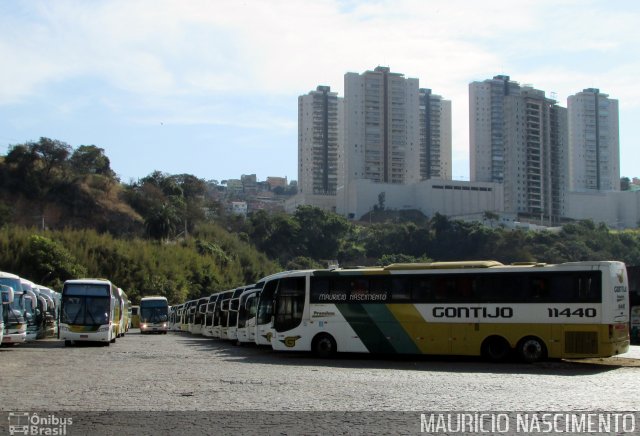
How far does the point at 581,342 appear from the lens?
2020 centimetres

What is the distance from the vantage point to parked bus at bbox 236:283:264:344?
31.3m

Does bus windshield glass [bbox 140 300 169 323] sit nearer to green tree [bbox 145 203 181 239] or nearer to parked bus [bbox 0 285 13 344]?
parked bus [bbox 0 285 13 344]

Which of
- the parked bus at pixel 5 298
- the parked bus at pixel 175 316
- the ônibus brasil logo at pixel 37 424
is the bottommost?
Answer: the parked bus at pixel 175 316

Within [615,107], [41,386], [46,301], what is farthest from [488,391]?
[615,107]

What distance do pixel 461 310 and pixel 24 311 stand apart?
742 inches

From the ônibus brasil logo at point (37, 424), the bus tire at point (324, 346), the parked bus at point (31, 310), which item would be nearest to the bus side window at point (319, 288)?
the bus tire at point (324, 346)

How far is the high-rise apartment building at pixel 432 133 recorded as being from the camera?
177375 millimetres

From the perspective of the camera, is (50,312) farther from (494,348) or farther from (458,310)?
(494,348)

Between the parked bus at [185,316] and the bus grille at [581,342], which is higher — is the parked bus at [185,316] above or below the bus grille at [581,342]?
below

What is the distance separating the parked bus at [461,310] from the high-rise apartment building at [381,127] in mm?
138867

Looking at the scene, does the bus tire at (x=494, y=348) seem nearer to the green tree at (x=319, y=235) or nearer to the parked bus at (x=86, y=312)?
the parked bus at (x=86, y=312)

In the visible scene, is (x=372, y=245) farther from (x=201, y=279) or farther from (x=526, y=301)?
(x=526, y=301)

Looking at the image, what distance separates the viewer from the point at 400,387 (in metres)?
14.5

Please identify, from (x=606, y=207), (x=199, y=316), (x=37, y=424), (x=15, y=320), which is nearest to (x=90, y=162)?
(x=199, y=316)
